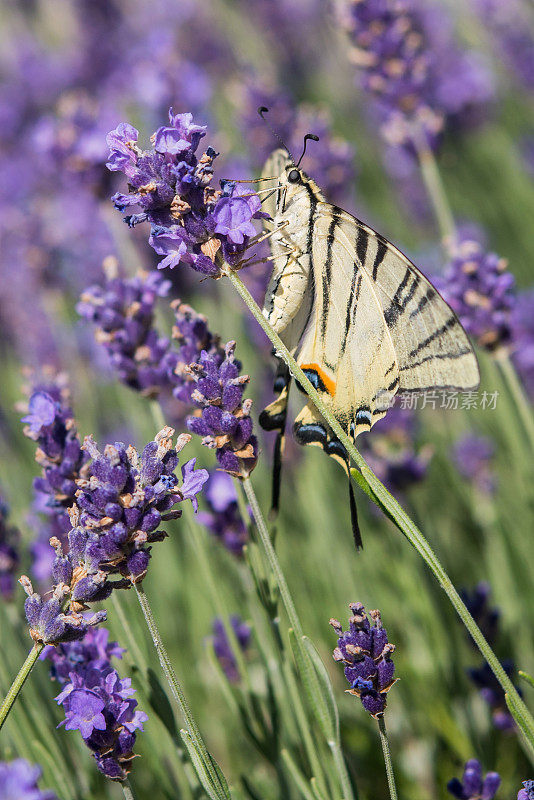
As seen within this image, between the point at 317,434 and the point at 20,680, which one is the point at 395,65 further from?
the point at 20,680

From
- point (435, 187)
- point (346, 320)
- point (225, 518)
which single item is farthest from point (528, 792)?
point (435, 187)

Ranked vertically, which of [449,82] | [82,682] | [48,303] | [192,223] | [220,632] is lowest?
[82,682]

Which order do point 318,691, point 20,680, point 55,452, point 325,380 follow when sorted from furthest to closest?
1. point 325,380
2. point 55,452
3. point 318,691
4. point 20,680

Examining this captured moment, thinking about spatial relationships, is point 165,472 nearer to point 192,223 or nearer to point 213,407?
point 213,407

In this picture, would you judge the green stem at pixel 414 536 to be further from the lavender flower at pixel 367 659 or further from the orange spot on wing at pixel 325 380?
the orange spot on wing at pixel 325 380

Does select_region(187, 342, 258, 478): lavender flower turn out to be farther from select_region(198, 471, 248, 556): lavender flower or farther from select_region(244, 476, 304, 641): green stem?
select_region(198, 471, 248, 556): lavender flower

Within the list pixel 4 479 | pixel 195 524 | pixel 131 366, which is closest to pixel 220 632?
pixel 195 524
